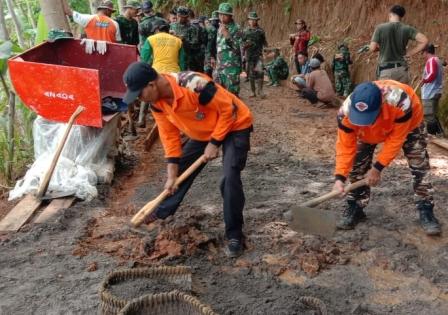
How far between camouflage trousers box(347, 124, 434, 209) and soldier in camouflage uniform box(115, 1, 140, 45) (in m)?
5.67

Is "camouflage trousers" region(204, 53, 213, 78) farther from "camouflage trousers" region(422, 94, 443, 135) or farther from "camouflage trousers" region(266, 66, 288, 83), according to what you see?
"camouflage trousers" region(422, 94, 443, 135)

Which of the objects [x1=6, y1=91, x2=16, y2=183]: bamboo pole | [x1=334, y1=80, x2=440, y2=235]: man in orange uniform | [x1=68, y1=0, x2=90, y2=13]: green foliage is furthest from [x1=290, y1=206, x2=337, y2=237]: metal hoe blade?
[x1=68, y1=0, x2=90, y2=13]: green foliage

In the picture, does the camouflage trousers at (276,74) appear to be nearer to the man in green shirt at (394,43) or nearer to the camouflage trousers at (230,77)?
the camouflage trousers at (230,77)

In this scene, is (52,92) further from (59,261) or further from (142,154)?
(59,261)

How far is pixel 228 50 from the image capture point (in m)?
8.50

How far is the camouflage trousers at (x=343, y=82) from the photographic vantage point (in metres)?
10.8

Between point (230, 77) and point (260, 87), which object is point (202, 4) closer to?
point (260, 87)

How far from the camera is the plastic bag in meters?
5.40

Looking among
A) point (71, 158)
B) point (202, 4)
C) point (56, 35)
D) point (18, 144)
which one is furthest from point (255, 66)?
point (202, 4)

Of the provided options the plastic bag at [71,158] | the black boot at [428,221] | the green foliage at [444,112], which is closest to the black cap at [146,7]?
the plastic bag at [71,158]

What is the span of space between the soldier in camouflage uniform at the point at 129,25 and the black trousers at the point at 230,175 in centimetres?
526

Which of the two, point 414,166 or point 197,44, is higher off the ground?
point 414,166

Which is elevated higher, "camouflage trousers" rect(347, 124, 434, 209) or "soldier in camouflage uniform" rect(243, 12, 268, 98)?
"camouflage trousers" rect(347, 124, 434, 209)

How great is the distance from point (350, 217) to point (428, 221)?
0.65m
